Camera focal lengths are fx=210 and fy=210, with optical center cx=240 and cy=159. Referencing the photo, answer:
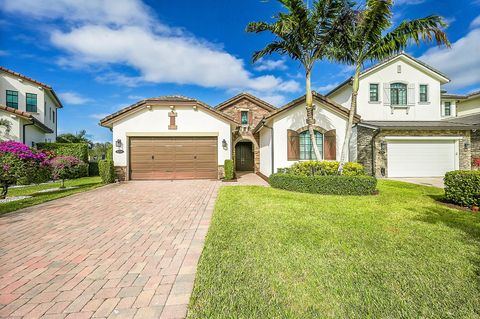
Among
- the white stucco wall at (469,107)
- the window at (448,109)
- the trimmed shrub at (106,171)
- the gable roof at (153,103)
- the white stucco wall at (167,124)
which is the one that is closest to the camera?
the trimmed shrub at (106,171)

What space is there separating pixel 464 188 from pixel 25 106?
29.2m

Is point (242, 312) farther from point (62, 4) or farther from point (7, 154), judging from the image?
point (62, 4)

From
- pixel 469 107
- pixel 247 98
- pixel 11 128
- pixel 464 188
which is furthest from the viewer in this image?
pixel 469 107

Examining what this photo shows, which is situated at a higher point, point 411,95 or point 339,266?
point 411,95

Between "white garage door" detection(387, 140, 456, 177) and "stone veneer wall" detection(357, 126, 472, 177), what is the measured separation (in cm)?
47

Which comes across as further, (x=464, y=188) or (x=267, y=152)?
(x=267, y=152)

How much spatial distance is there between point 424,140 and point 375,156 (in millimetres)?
3530

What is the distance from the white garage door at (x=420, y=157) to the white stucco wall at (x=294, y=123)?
182 inches

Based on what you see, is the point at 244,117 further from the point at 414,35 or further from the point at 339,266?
the point at 339,266

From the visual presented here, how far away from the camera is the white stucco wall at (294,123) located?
39.5 feet

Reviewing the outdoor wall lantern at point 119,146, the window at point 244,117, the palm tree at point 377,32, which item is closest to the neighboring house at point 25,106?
the outdoor wall lantern at point 119,146

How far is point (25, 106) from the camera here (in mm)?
18578

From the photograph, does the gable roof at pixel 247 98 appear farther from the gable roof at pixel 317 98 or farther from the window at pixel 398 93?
the window at pixel 398 93

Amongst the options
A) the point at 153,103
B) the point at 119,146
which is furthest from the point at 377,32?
the point at 119,146
